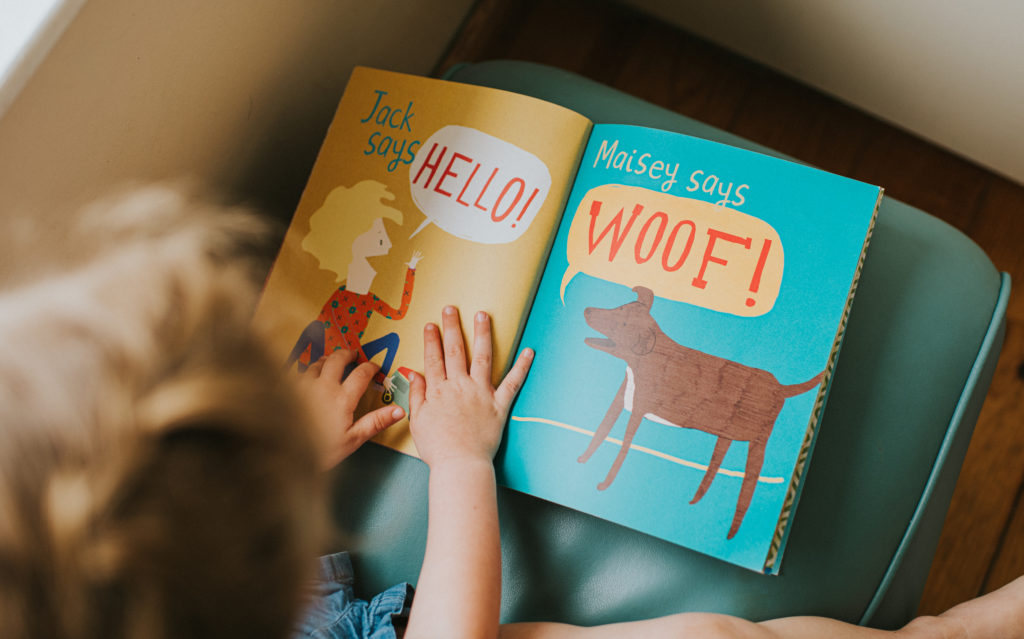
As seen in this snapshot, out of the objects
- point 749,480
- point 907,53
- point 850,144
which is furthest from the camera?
point 850,144

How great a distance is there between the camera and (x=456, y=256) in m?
0.59

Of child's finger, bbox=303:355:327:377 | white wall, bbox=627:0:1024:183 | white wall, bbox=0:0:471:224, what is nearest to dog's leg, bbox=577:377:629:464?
child's finger, bbox=303:355:327:377

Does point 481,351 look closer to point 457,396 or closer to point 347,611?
point 457,396

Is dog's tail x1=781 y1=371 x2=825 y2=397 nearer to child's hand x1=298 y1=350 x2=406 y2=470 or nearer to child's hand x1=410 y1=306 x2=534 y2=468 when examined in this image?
child's hand x1=410 y1=306 x2=534 y2=468

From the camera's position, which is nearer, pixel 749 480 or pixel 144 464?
pixel 144 464

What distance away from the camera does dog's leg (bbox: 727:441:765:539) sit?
51 cm

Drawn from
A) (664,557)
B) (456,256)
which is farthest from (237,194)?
(664,557)

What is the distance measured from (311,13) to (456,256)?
28cm

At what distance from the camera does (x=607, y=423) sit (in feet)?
1.78

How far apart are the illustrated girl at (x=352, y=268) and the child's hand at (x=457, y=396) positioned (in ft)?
0.13

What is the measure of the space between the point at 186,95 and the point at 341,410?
0.28 m

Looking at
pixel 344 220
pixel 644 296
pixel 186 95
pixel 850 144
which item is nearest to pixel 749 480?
pixel 644 296

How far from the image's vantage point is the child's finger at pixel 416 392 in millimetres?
576

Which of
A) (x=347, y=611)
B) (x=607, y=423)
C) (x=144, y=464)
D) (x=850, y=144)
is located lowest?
(x=347, y=611)
